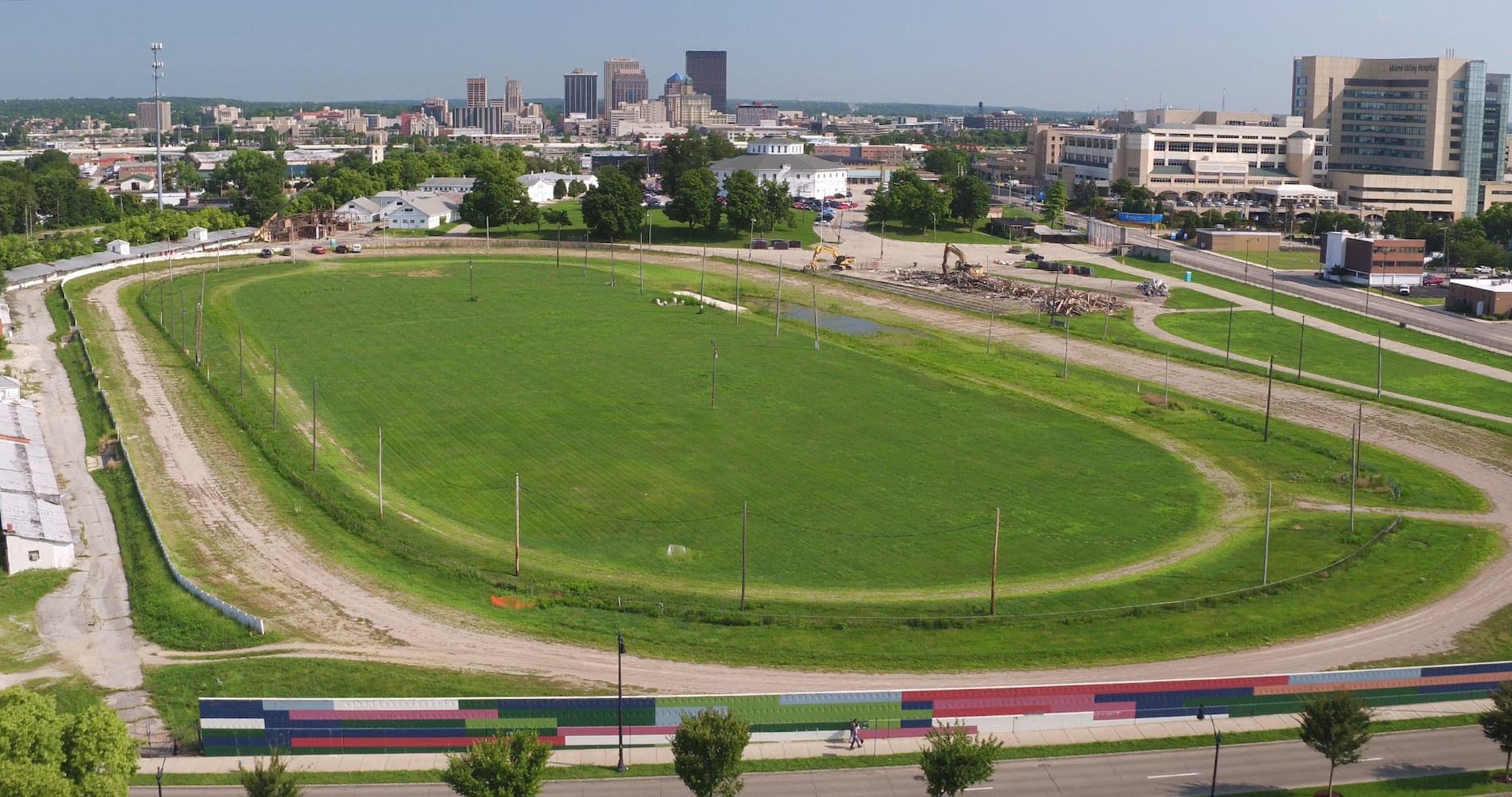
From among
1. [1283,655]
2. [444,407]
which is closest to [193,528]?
[444,407]

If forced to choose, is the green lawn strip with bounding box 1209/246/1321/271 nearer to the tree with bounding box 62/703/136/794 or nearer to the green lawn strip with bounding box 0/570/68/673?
the green lawn strip with bounding box 0/570/68/673

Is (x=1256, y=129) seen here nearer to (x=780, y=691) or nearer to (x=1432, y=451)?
(x=1432, y=451)

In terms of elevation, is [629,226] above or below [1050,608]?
above

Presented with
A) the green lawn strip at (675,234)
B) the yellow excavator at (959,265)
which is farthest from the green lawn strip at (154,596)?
the green lawn strip at (675,234)

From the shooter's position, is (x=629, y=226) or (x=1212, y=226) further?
(x=1212, y=226)

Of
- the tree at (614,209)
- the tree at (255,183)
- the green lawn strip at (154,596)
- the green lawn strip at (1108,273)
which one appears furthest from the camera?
the tree at (255,183)

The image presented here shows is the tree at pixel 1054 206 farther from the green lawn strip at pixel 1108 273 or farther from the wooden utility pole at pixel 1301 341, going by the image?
the wooden utility pole at pixel 1301 341

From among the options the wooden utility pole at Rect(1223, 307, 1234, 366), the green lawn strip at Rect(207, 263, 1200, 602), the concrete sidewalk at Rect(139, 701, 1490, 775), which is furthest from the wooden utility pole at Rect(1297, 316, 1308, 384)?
the concrete sidewalk at Rect(139, 701, 1490, 775)
